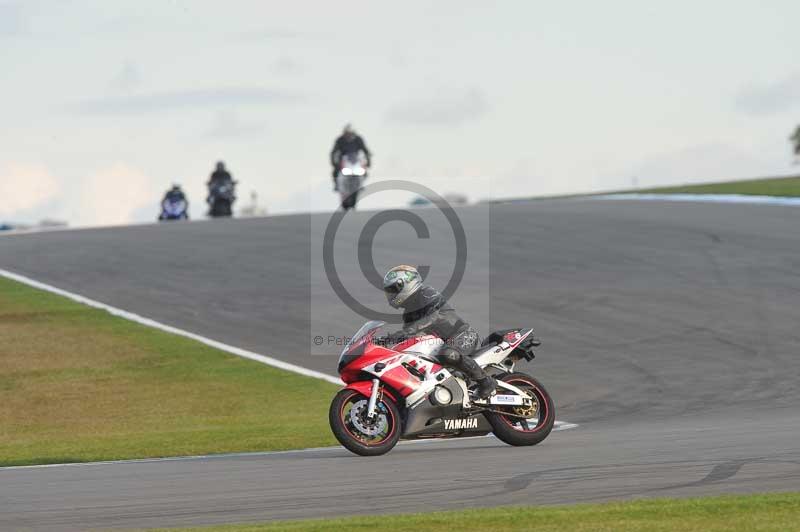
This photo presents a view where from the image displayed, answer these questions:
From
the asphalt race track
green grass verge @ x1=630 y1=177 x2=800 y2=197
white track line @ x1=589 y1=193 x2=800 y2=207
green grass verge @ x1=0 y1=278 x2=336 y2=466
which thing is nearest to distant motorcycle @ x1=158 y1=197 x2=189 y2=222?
the asphalt race track

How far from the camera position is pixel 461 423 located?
510 inches

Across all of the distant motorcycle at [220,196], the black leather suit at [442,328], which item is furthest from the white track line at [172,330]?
the distant motorcycle at [220,196]

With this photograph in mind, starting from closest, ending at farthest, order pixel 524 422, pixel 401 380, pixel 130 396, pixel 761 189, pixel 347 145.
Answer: pixel 401 380 → pixel 524 422 → pixel 130 396 → pixel 347 145 → pixel 761 189

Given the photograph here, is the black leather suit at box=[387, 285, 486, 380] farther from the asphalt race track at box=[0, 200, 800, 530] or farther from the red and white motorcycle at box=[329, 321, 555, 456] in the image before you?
the asphalt race track at box=[0, 200, 800, 530]

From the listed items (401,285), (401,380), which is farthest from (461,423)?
(401,285)

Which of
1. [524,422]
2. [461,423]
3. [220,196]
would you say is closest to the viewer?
[461,423]

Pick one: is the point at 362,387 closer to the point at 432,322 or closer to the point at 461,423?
the point at 432,322

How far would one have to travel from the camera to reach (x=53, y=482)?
11.5 metres

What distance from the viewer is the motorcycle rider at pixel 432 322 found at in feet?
42.0

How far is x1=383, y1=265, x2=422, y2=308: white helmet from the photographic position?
12773 millimetres

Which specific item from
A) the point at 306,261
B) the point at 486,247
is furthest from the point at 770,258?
the point at 306,261

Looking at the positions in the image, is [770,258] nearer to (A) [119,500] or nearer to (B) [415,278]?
(B) [415,278]

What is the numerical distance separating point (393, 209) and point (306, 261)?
32.2ft

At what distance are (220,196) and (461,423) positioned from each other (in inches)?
1274
